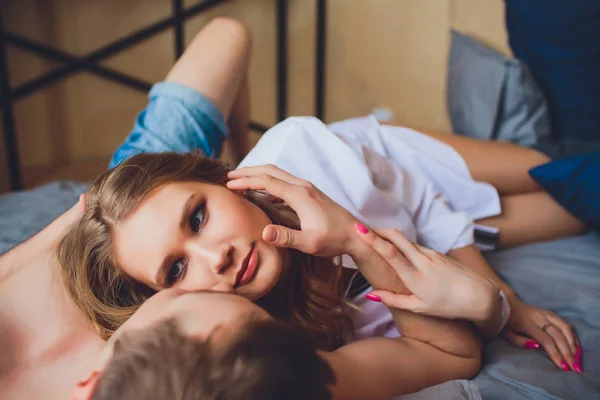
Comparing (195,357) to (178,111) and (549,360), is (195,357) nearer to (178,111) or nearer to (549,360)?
(549,360)

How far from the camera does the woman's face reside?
771 millimetres

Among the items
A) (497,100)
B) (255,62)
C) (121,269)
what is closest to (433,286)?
(121,269)

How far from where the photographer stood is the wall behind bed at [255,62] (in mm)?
2070

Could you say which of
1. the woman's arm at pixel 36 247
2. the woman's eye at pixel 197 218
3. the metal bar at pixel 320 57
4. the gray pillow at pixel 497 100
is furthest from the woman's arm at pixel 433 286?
the metal bar at pixel 320 57

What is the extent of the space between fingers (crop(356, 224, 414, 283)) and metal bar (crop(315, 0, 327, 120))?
168 cm

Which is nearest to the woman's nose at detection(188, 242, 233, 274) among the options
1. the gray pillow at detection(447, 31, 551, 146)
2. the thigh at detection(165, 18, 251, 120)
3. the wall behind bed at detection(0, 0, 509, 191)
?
the thigh at detection(165, 18, 251, 120)

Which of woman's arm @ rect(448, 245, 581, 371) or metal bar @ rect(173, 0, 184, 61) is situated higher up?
metal bar @ rect(173, 0, 184, 61)

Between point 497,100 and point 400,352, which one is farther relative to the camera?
Result: point 497,100

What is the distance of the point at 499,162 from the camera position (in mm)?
1334

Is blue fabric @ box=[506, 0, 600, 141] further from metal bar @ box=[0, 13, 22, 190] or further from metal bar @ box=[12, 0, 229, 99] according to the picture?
metal bar @ box=[0, 13, 22, 190]

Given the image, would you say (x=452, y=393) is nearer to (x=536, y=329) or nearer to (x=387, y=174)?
(x=536, y=329)

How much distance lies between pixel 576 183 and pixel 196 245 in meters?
0.87

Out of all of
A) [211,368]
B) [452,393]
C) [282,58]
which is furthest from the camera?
[282,58]

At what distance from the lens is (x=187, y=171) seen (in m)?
0.92
